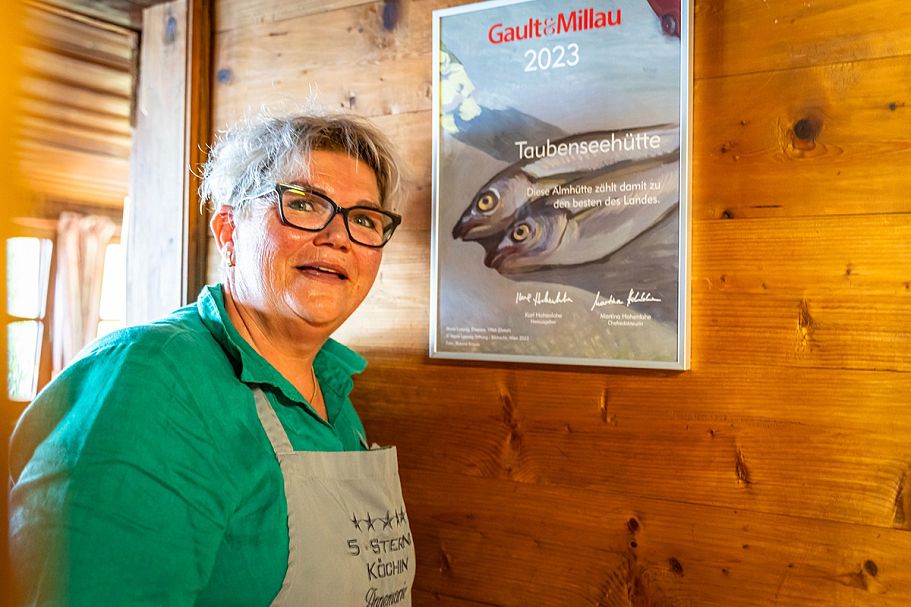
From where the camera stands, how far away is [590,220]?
4.49ft

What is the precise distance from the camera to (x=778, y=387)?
1.23 m

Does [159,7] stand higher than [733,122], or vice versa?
[159,7]

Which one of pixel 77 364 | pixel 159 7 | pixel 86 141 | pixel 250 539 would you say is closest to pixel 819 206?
pixel 250 539

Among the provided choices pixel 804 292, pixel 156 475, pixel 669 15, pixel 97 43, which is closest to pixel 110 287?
pixel 97 43

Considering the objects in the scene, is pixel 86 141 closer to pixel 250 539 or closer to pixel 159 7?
pixel 159 7

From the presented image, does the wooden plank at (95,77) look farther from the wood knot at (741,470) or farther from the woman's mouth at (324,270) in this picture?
the wood knot at (741,470)

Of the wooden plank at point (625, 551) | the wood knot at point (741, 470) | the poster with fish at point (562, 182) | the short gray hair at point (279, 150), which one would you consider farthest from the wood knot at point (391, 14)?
the wood knot at point (741, 470)

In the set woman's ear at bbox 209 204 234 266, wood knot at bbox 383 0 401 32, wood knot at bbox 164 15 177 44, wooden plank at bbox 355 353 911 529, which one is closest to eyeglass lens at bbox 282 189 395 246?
woman's ear at bbox 209 204 234 266

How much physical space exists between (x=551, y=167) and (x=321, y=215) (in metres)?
0.41

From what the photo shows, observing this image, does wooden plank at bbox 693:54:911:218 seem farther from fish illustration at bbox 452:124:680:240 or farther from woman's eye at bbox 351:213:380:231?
woman's eye at bbox 351:213:380:231

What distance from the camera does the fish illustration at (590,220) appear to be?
1317mm

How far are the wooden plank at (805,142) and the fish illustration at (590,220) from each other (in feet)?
0.20

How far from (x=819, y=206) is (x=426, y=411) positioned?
76cm

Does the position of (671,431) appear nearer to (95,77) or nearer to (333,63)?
(333,63)
